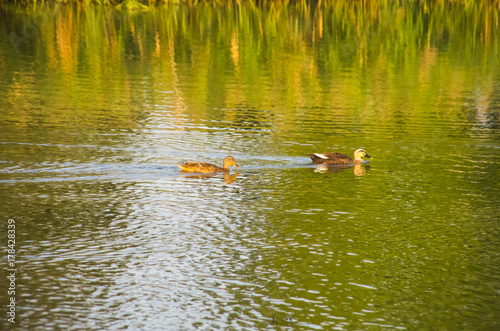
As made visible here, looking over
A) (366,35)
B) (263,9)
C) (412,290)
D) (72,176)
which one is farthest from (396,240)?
(263,9)

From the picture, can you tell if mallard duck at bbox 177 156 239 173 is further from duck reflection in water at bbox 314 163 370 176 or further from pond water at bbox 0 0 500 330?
duck reflection in water at bbox 314 163 370 176

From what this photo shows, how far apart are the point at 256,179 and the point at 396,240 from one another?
503 centimetres

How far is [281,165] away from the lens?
1912cm

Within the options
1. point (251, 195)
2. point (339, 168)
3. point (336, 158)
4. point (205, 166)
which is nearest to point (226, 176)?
point (205, 166)

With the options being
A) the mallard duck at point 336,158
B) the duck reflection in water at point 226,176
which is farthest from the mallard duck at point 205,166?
the mallard duck at point 336,158

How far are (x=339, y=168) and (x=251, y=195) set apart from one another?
381 centimetres

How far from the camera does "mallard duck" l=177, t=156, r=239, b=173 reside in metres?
17.9

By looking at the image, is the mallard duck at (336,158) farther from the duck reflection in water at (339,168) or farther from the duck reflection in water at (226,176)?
the duck reflection in water at (226,176)

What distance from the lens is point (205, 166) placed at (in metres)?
18.2

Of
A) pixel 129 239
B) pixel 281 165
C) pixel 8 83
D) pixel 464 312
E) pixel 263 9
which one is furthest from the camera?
pixel 263 9

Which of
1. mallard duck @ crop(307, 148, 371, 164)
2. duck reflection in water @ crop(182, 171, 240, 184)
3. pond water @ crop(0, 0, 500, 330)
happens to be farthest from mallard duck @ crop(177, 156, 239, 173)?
mallard duck @ crop(307, 148, 371, 164)

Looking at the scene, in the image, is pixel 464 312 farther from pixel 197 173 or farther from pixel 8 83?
pixel 8 83

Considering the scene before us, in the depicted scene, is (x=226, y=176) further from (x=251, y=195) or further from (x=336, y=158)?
(x=336, y=158)

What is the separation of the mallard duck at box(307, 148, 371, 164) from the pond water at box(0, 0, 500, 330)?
22 centimetres
